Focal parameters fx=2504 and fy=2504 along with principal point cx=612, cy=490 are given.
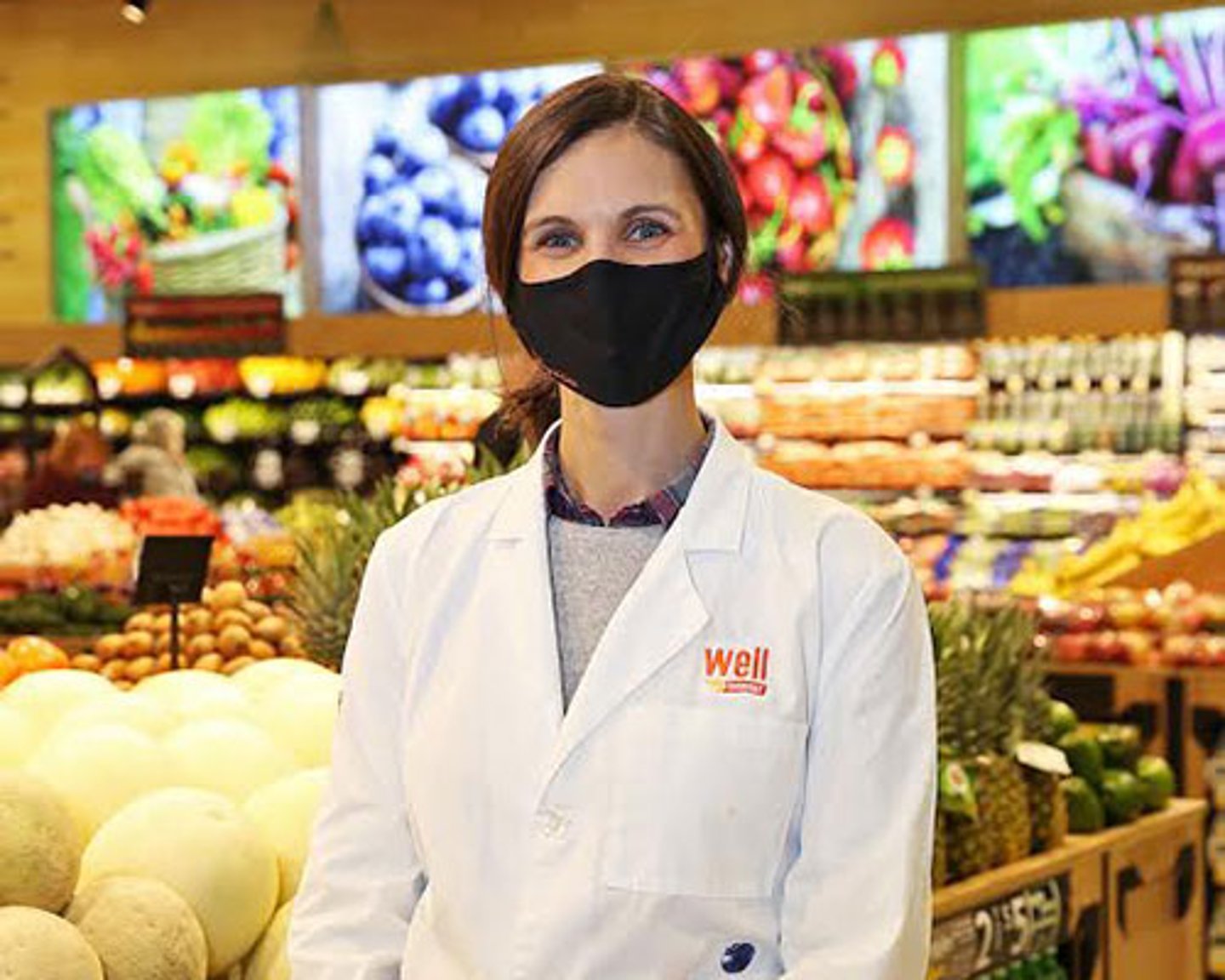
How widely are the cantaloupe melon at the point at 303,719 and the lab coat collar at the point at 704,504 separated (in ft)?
5.24

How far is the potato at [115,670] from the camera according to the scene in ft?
17.6

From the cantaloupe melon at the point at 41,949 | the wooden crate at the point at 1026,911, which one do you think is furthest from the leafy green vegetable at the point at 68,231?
the cantaloupe melon at the point at 41,949

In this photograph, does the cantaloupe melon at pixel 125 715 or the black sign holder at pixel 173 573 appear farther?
the black sign holder at pixel 173 573

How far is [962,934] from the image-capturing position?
14.3 ft

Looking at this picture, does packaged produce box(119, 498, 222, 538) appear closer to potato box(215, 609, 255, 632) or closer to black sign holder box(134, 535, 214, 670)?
potato box(215, 609, 255, 632)

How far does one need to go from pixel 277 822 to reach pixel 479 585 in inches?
49.9

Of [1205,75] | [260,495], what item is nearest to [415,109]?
[260,495]

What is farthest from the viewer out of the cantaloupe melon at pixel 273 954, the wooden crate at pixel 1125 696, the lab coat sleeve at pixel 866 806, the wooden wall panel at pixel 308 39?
the wooden wall panel at pixel 308 39

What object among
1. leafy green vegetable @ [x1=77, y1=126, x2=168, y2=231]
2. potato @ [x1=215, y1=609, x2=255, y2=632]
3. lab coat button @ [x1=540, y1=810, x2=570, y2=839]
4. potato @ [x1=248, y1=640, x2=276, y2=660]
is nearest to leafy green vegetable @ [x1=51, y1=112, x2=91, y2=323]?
leafy green vegetable @ [x1=77, y1=126, x2=168, y2=231]

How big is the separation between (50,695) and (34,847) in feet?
3.26

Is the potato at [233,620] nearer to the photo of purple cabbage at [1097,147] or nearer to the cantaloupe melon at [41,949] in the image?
the cantaloupe melon at [41,949]

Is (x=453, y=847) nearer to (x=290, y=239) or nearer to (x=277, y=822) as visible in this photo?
(x=277, y=822)

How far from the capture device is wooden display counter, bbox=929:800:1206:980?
4.40 meters

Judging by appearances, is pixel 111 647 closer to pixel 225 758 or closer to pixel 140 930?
pixel 225 758
